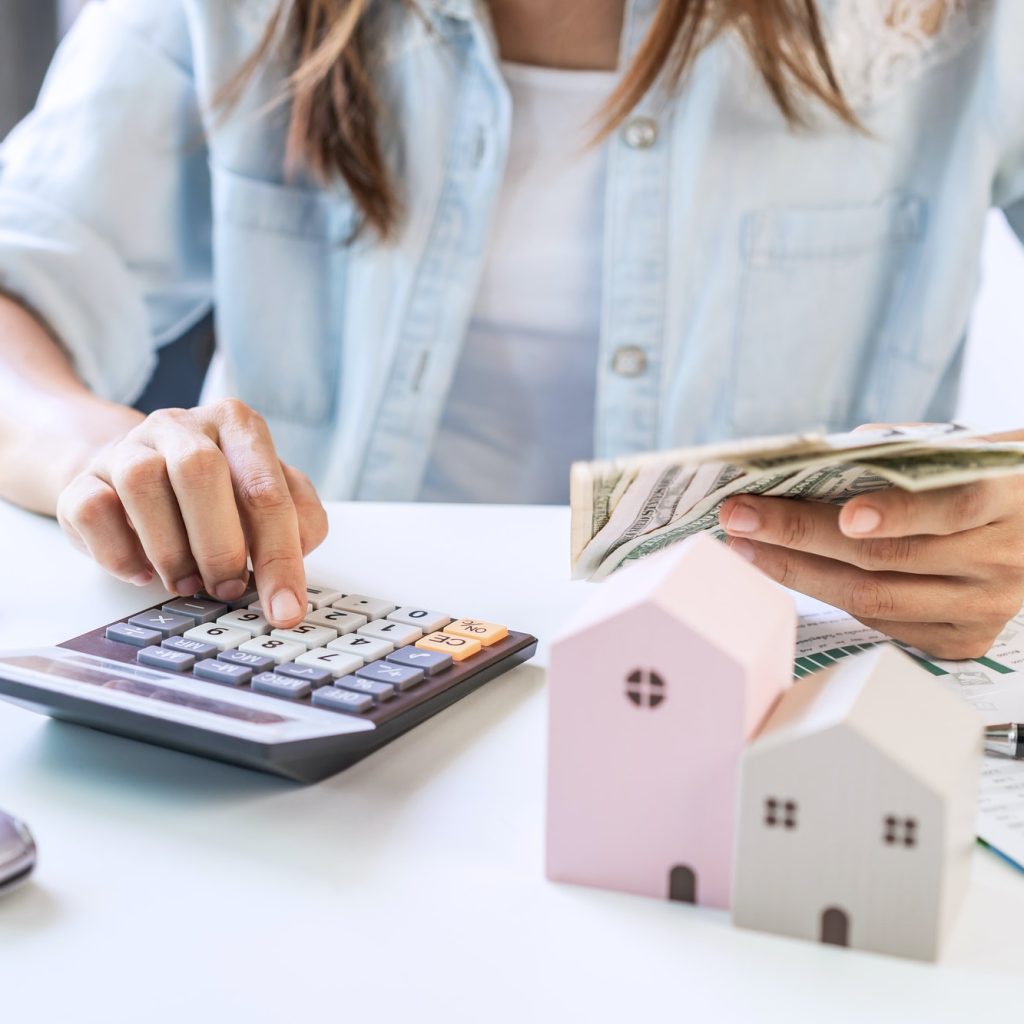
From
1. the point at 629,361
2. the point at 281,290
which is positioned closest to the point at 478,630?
the point at 629,361

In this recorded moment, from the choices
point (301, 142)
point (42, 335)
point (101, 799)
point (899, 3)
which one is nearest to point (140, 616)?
point (101, 799)

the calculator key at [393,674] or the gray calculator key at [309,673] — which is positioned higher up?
the gray calculator key at [309,673]

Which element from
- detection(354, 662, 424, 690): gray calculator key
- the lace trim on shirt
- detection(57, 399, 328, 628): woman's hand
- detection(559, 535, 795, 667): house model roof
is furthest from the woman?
detection(559, 535, 795, 667): house model roof

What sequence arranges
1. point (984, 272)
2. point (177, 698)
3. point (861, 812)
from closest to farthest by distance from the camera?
point (861, 812)
point (177, 698)
point (984, 272)

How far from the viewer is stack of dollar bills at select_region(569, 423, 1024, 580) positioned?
1.21 ft

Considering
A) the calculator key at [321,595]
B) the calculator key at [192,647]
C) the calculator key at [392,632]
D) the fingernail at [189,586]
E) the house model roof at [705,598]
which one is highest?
the house model roof at [705,598]

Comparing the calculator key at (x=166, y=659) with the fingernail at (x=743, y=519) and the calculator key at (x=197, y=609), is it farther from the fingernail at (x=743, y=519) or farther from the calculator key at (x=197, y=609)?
the fingernail at (x=743, y=519)

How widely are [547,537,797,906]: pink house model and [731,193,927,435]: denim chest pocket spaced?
70 centimetres

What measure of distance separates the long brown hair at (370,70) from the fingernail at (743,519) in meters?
0.53

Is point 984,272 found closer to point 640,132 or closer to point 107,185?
point 640,132

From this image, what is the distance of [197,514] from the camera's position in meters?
0.54

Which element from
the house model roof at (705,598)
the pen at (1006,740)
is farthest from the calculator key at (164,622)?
the pen at (1006,740)

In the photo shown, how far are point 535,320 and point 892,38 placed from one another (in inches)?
14.9

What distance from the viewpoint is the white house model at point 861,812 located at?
0.98 feet
